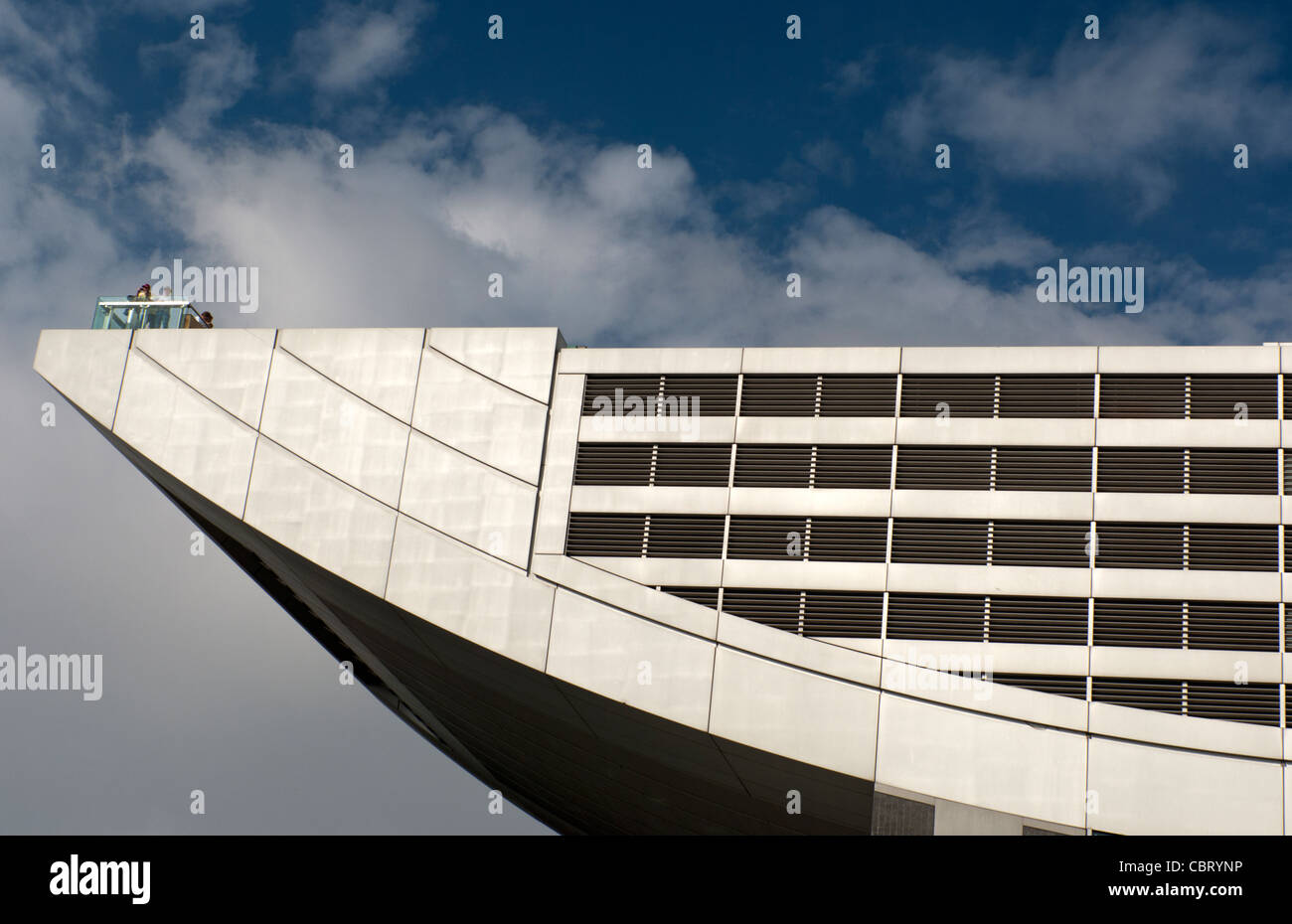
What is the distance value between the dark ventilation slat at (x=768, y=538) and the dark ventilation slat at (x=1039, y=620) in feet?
13.9

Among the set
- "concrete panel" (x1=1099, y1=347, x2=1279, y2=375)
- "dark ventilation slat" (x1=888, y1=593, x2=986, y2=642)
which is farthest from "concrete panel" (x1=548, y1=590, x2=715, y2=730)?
"concrete panel" (x1=1099, y1=347, x2=1279, y2=375)

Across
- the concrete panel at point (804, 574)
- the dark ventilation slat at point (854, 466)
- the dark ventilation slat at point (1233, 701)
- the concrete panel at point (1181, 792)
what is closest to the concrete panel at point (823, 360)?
the dark ventilation slat at point (854, 466)

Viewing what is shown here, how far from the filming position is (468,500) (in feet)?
92.0

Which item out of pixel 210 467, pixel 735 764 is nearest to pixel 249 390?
pixel 210 467

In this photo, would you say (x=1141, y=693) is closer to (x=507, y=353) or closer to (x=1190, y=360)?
(x=1190, y=360)

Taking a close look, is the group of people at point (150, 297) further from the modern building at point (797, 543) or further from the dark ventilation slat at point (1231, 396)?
the dark ventilation slat at point (1231, 396)

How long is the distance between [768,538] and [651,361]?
5.11m

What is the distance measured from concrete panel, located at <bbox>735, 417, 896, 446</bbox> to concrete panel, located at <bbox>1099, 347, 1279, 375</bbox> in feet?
16.3

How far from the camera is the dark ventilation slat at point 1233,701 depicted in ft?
80.9

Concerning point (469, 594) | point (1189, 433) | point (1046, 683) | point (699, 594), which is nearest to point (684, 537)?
point (699, 594)

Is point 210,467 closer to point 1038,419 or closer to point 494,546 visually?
point 494,546

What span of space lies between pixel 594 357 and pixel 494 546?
5156 millimetres

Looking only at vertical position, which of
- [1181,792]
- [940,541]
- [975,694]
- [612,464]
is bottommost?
[1181,792]

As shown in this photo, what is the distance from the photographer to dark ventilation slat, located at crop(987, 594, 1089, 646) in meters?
25.7
